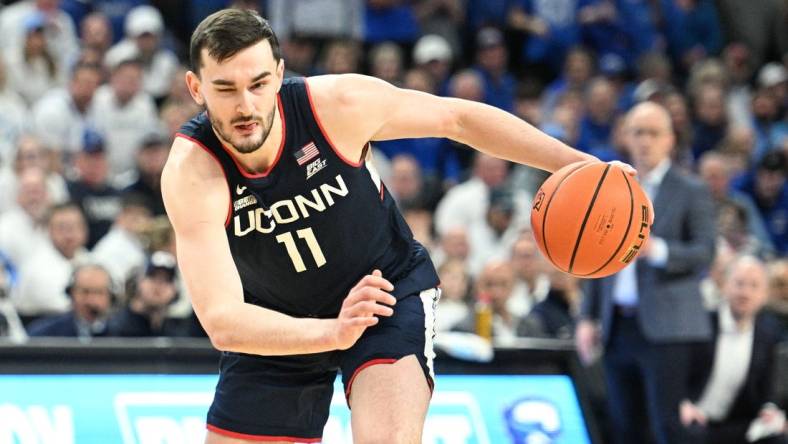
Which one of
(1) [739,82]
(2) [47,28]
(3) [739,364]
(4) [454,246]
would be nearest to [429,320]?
(3) [739,364]

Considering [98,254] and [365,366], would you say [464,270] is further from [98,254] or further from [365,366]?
[365,366]

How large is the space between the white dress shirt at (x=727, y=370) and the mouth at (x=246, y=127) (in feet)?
17.2

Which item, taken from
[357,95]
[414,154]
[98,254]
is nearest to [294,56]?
[414,154]

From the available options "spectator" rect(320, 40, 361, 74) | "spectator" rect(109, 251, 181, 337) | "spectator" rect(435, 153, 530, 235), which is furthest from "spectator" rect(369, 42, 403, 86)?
"spectator" rect(109, 251, 181, 337)

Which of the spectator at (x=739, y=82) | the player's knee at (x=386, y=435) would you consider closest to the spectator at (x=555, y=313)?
the player's knee at (x=386, y=435)

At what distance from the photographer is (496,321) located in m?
9.37

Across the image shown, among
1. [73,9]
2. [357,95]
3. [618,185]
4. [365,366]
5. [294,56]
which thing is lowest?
[365,366]

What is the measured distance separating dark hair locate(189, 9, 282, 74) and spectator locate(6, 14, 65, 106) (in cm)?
792

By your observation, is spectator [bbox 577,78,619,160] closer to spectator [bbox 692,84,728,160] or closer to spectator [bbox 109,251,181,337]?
spectator [bbox 692,84,728,160]

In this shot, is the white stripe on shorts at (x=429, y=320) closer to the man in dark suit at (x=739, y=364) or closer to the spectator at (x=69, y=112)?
the man in dark suit at (x=739, y=364)

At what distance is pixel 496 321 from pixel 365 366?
190 inches

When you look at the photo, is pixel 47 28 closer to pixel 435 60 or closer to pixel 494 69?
pixel 435 60

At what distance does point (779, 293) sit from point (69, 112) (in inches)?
239

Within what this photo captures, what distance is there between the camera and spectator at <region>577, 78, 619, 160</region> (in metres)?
13.2
